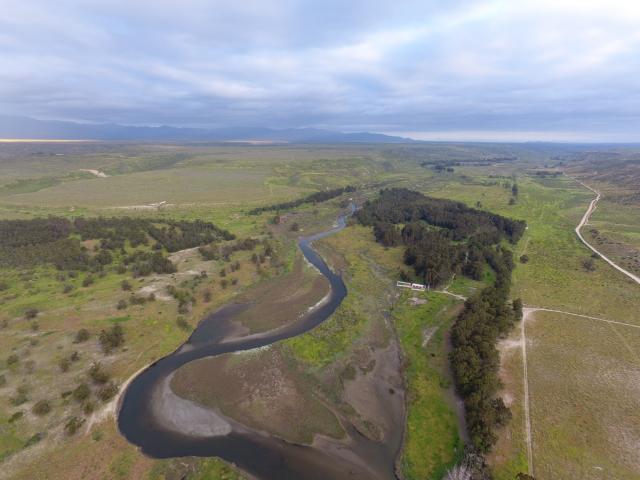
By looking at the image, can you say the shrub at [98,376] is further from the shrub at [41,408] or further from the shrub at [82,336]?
the shrub at [82,336]

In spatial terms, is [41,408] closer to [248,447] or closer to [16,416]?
[16,416]

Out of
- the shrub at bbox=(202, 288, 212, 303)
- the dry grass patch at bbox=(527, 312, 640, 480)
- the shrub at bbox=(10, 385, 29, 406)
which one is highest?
the dry grass patch at bbox=(527, 312, 640, 480)

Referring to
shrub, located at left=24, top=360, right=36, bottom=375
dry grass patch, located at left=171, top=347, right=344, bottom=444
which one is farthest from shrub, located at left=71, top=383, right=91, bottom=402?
dry grass patch, located at left=171, top=347, right=344, bottom=444

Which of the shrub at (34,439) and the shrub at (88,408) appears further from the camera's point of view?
the shrub at (88,408)

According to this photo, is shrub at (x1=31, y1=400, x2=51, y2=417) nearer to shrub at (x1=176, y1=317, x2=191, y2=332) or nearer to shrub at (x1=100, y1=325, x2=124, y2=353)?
shrub at (x1=100, y1=325, x2=124, y2=353)

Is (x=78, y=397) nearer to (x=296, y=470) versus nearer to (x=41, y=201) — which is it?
(x=296, y=470)

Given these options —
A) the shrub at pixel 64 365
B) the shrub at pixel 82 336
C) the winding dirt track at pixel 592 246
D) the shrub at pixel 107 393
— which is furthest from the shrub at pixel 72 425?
the winding dirt track at pixel 592 246
